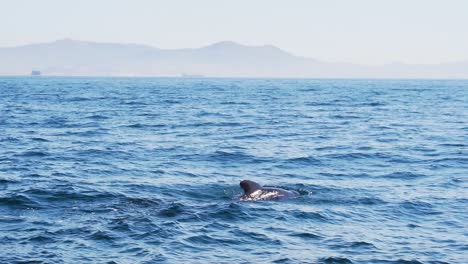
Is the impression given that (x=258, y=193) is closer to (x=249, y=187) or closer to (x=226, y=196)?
(x=249, y=187)

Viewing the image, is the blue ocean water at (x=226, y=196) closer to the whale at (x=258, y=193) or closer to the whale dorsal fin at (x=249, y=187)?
the whale at (x=258, y=193)

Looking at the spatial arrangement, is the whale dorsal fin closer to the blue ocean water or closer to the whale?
the whale

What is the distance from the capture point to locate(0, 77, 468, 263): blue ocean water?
1578 cm

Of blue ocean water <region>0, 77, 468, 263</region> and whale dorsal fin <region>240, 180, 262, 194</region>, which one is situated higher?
whale dorsal fin <region>240, 180, 262, 194</region>

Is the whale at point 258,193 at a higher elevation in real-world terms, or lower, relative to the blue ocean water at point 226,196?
higher

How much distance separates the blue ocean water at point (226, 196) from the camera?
15781mm

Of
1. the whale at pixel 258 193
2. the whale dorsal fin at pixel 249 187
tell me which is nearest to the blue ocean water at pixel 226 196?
the whale at pixel 258 193

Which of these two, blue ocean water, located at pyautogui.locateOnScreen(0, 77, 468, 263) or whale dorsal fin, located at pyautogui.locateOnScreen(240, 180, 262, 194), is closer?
blue ocean water, located at pyautogui.locateOnScreen(0, 77, 468, 263)

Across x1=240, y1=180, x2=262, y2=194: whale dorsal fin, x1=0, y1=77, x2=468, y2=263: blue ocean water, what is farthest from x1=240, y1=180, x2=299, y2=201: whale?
x1=0, y1=77, x2=468, y2=263: blue ocean water

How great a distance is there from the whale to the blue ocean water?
0.47 m

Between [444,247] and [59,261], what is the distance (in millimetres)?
8902

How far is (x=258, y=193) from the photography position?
21328 mm

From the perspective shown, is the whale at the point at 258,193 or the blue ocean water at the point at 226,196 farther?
the whale at the point at 258,193

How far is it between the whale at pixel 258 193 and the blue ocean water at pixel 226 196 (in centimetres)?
47
